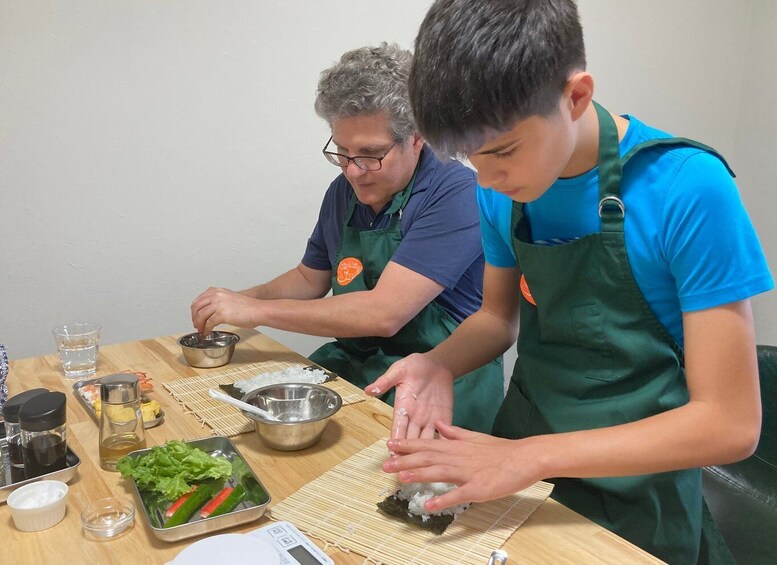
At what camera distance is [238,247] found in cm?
255

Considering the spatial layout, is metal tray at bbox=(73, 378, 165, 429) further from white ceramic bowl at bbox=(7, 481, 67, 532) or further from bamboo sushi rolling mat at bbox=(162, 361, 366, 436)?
white ceramic bowl at bbox=(7, 481, 67, 532)

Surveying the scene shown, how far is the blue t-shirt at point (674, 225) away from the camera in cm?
95

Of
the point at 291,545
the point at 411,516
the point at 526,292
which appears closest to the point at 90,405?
the point at 291,545

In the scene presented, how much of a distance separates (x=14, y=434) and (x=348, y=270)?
1.03 metres

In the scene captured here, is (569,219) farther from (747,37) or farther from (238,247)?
(747,37)

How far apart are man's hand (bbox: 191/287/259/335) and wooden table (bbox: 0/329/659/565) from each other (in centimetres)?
11

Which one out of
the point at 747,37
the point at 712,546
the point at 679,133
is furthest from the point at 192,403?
the point at 747,37

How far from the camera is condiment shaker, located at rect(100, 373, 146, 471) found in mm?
1157

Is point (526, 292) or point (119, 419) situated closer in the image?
point (119, 419)

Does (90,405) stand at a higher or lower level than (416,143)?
lower

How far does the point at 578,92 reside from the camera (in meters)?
0.95

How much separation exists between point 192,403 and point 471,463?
730 millimetres

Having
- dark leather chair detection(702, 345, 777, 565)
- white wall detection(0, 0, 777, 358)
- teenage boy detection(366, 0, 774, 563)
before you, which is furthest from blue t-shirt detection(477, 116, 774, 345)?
white wall detection(0, 0, 777, 358)

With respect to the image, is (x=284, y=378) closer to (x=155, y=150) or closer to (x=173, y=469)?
→ (x=173, y=469)
